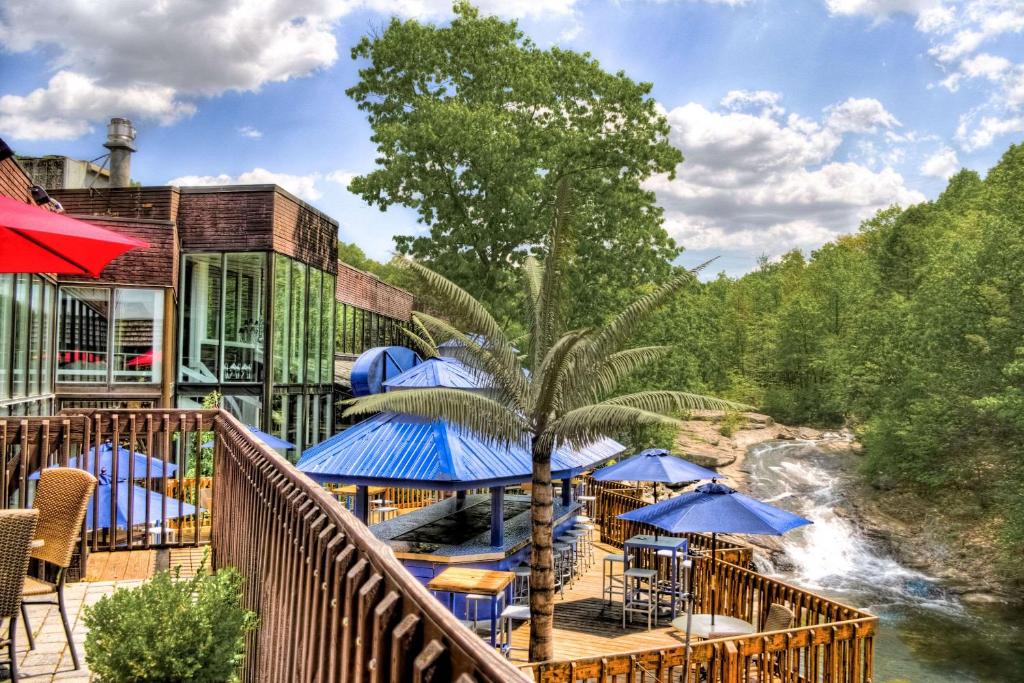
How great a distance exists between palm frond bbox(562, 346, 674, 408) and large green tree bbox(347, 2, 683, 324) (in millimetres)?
16844

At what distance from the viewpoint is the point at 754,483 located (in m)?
39.1

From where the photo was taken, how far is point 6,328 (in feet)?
41.1

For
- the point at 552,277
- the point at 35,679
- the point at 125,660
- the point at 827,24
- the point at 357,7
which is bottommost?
the point at 35,679

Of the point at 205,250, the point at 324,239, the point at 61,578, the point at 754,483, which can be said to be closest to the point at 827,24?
the point at 754,483

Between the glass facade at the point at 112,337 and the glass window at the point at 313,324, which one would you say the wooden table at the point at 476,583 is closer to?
the glass facade at the point at 112,337

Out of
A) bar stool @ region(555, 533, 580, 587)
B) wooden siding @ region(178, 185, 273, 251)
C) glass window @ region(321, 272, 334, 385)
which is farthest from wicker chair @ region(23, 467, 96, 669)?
glass window @ region(321, 272, 334, 385)

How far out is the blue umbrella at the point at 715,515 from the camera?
11570 millimetres

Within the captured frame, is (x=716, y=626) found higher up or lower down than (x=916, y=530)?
higher up

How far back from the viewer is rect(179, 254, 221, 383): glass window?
19516mm

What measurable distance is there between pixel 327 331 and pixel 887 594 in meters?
20.3

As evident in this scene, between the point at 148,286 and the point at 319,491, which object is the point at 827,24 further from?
the point at 319,491

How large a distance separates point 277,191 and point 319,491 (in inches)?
714

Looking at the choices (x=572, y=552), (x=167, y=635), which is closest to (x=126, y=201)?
(x=572, y=552)

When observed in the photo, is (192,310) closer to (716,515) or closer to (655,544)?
(655,544)
